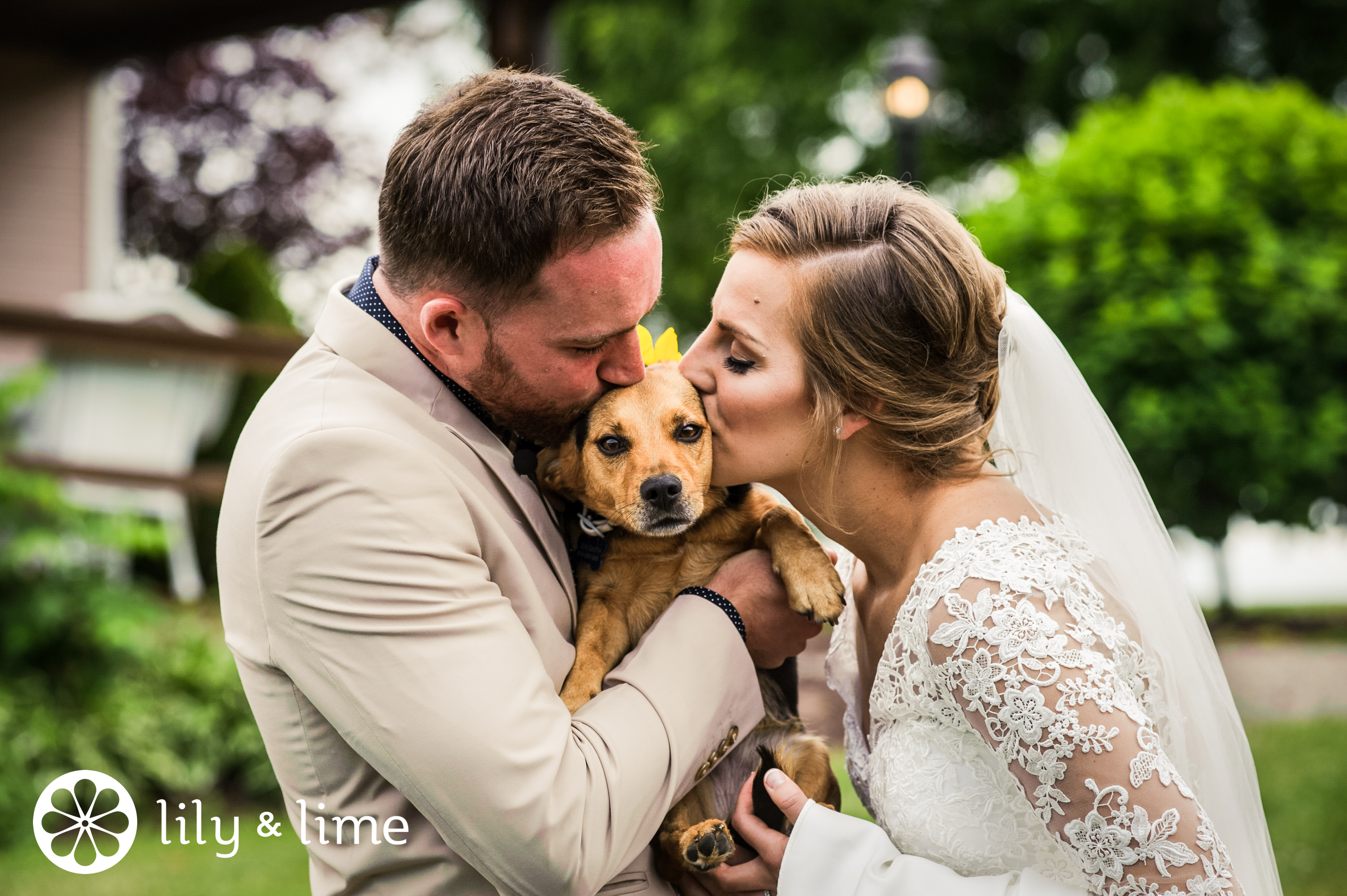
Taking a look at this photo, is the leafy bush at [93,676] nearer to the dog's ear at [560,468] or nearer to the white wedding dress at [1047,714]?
the dog's ear at [560,468]

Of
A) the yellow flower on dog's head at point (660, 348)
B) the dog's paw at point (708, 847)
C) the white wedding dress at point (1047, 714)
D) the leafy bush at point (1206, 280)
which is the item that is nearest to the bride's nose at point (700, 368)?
the yellow flower on dog's head at point (660, 348)

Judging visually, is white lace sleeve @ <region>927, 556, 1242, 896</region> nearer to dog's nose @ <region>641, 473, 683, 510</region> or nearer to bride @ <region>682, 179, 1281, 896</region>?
bride @ <region>682, 179, 1281, 896</region>

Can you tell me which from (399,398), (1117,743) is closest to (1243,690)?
(1117,743)

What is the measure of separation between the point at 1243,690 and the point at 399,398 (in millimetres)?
8961

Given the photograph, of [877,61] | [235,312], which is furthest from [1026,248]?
[235,312]

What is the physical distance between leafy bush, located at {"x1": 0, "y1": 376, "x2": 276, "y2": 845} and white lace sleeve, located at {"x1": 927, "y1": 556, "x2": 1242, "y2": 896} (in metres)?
4.79

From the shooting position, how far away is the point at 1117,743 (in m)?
1.82

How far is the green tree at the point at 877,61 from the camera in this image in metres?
14.5

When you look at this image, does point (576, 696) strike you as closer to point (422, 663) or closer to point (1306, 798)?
point (422, 663)

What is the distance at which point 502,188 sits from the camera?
195 cm

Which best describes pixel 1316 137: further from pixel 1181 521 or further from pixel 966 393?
pixel 966 393

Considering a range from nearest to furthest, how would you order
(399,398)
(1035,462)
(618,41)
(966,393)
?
(399,398), (966,393), (1035,462), (618,41)

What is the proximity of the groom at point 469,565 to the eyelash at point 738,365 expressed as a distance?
199 mm

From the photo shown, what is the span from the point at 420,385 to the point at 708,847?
108 centimetres
